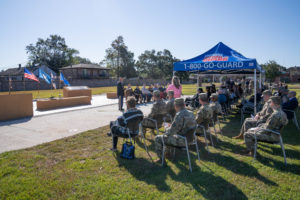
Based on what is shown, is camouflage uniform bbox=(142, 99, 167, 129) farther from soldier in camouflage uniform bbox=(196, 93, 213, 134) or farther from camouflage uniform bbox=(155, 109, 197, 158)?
camouflage uniform bbox=(155, 109, 197, 158)

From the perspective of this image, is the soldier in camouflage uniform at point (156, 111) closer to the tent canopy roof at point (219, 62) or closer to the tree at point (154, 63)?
the tent canopy roof at point (219, 62)

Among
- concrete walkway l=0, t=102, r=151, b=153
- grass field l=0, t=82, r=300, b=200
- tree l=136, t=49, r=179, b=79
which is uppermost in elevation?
tree l=136, t=49, r=179, b=79

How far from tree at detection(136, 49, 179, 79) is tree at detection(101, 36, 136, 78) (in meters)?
11.0

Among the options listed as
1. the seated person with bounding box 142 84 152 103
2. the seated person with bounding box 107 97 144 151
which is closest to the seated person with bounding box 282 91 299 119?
the seated person with bounding box 107 97 144 151

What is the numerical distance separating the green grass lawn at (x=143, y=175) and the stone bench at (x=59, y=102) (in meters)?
7.42

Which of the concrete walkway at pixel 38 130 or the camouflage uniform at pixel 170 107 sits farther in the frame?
the camouflage uniform at pixel 170 107

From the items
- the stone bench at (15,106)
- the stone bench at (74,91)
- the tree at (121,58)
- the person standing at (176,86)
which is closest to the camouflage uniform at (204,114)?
the person standing at (176,86)

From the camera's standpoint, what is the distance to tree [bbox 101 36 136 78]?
69.8m

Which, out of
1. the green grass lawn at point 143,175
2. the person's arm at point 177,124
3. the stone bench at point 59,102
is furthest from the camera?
the stone bench at point 59,102

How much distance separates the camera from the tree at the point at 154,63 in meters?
79.6

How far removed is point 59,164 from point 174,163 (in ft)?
8.12

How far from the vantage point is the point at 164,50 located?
82.2m

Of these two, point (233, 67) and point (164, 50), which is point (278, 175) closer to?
point (233, 67)

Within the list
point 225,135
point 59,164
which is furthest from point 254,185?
point 59,164
